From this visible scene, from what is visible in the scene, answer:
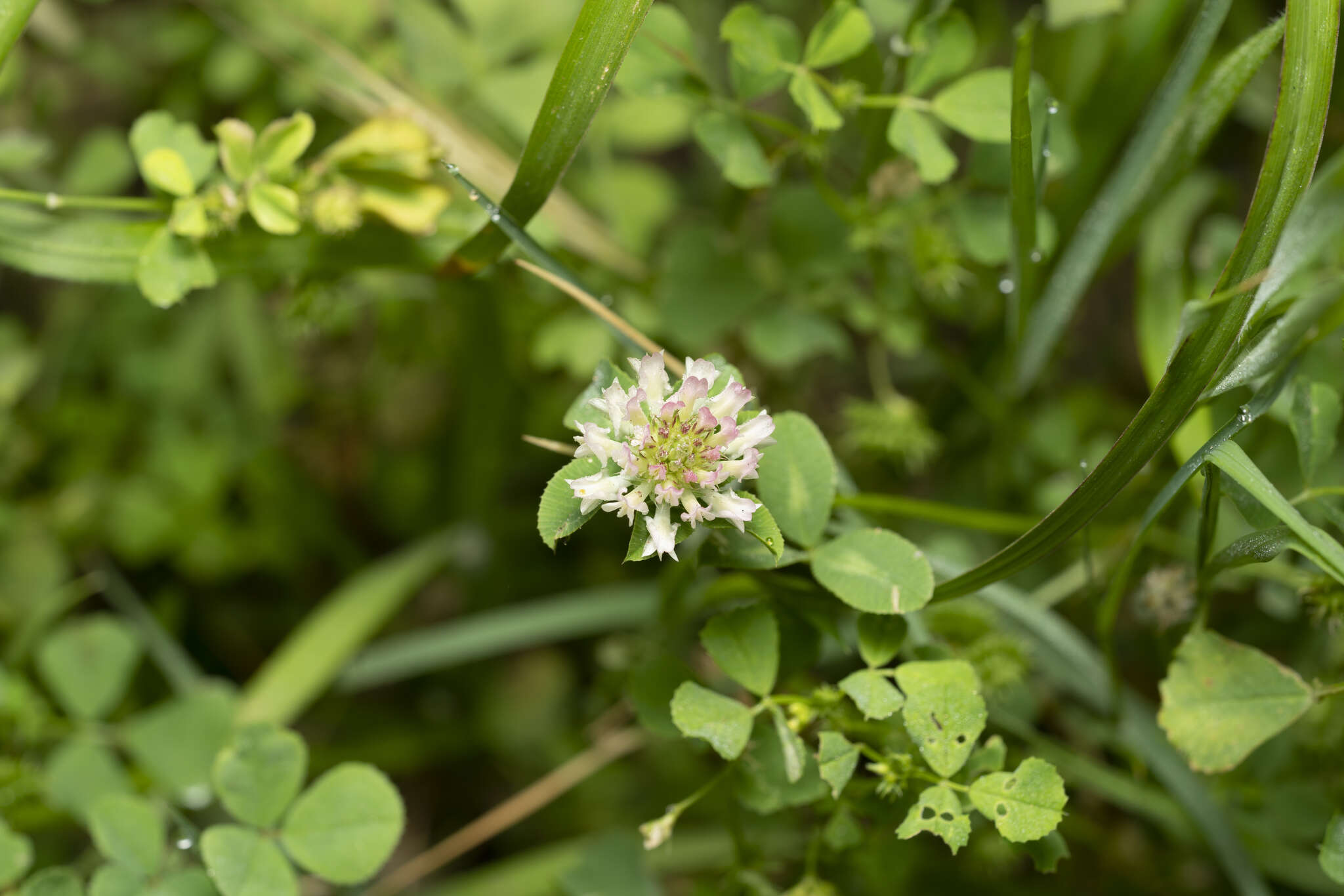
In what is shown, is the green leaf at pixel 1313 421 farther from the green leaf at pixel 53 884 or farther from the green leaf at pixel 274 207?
the green leaf at pixel 53 884

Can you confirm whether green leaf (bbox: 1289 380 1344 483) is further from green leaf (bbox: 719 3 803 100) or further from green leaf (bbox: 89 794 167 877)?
green leaf (bbox: 89 794 167 877)

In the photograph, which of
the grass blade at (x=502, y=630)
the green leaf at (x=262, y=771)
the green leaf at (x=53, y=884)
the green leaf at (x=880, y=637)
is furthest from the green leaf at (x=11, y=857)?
the green leaf at (x=880, y=637)

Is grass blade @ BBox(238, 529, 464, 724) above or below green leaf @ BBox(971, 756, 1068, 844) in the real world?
below

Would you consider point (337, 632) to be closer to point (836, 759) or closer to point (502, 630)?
point (502, 630)

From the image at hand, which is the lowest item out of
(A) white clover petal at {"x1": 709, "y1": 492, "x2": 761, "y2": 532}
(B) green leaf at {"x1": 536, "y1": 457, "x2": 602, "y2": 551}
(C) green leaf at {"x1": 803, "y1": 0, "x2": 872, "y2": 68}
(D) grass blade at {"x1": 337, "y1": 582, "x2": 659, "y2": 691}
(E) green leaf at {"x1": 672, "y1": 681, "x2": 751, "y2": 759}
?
(D) grass blade at {"x1": 337, "y1": 582, "x2": 659, "y2": 691}

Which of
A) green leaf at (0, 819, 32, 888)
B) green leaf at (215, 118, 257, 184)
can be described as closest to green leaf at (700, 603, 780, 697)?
green leaf at (215, 118, 257, 184)

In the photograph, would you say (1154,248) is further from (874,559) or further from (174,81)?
(174,81)

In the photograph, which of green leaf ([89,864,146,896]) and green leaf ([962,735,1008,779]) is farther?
green leaf ([89,864,146,896])
